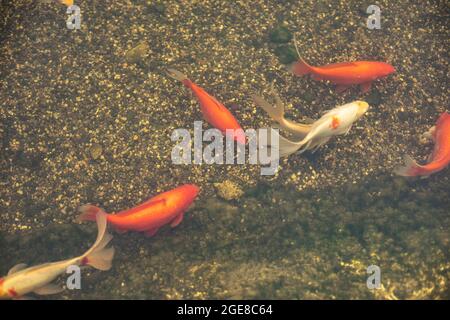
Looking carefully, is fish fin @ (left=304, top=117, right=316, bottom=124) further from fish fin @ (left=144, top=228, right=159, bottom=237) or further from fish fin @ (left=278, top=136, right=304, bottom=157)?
fish fin @ (left=144, top=228, right=159, bottom=237)

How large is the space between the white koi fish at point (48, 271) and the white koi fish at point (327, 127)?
57.5 inches

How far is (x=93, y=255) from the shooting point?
3328 millimetres

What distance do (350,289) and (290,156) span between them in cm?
120

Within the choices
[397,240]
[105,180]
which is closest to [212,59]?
[105,180]

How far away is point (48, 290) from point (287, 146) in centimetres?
203

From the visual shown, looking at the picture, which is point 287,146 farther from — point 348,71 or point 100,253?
point 100,253

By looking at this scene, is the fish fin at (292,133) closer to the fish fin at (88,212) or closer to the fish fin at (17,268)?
the fish fin at (88,212)

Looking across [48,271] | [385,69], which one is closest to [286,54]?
[385,69]

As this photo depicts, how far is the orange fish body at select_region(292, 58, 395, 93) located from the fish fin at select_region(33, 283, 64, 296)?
2.50 meters

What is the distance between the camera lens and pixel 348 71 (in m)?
3.81

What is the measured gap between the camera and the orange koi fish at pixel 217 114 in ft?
12.0

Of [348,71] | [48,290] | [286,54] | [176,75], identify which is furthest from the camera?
[286,54]
